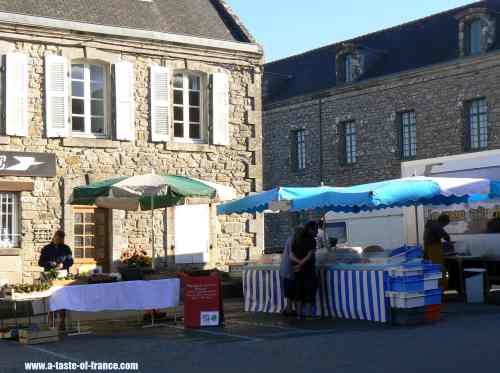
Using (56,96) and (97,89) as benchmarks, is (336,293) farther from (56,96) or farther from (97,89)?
(97,89)

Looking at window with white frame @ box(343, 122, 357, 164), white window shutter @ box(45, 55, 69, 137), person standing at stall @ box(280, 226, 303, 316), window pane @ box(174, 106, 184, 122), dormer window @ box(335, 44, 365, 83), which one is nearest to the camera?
person standing at stall @ box(280, 226, 303, 316)

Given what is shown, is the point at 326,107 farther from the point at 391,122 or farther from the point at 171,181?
the point at 171,181

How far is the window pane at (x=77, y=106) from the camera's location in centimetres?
1909

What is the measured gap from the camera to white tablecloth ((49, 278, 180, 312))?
12.1 m

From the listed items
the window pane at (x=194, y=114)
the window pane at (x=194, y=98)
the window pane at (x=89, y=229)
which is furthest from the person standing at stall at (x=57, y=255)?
the window pane at (x=194, y=98)

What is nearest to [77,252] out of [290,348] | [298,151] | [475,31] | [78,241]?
[78,241]

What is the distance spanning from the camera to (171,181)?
47.8ft

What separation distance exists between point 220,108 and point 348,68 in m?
15.7

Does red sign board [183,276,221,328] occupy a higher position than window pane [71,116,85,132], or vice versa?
window pane [71,116,85,132]

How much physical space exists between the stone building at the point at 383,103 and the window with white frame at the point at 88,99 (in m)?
14.3

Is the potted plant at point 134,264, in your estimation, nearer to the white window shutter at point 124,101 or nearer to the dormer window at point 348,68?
the white window shutter at point 124,101

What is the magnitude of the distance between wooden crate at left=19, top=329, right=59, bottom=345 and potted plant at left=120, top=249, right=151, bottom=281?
1.74 m

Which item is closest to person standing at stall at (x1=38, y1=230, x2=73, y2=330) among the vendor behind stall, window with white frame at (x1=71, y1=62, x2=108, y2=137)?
the vendor behind stall

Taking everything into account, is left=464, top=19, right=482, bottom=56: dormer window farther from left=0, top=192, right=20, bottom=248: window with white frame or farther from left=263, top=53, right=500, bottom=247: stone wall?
left=0, top=192, right=20, bottom=248: window with white frame
